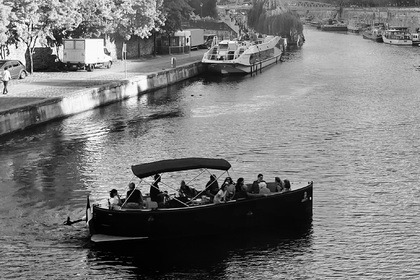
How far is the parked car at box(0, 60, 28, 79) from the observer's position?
71.4 m

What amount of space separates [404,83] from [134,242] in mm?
58882

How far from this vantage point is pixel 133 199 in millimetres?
34469

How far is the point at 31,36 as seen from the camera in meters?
76.2

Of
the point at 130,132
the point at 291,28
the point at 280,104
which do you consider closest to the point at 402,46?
the point at 291,28

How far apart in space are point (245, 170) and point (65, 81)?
32612 mm

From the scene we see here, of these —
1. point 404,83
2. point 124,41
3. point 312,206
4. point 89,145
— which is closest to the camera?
point 312,206

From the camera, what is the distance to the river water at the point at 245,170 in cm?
3241

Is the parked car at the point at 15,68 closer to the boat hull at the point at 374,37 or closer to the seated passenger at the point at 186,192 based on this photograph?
the seated passenger at the point at 186,192

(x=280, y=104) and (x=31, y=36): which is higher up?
(x=31, y=36)

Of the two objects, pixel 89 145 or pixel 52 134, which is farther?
pixel 52 134

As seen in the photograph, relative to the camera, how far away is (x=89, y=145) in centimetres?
5375

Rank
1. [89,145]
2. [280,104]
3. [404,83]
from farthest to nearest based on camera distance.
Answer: [404,83], [280,104], [89,145]

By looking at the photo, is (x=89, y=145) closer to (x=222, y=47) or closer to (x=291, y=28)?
(x=222, y=47)

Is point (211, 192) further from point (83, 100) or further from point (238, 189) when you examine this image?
point (83, 100)
